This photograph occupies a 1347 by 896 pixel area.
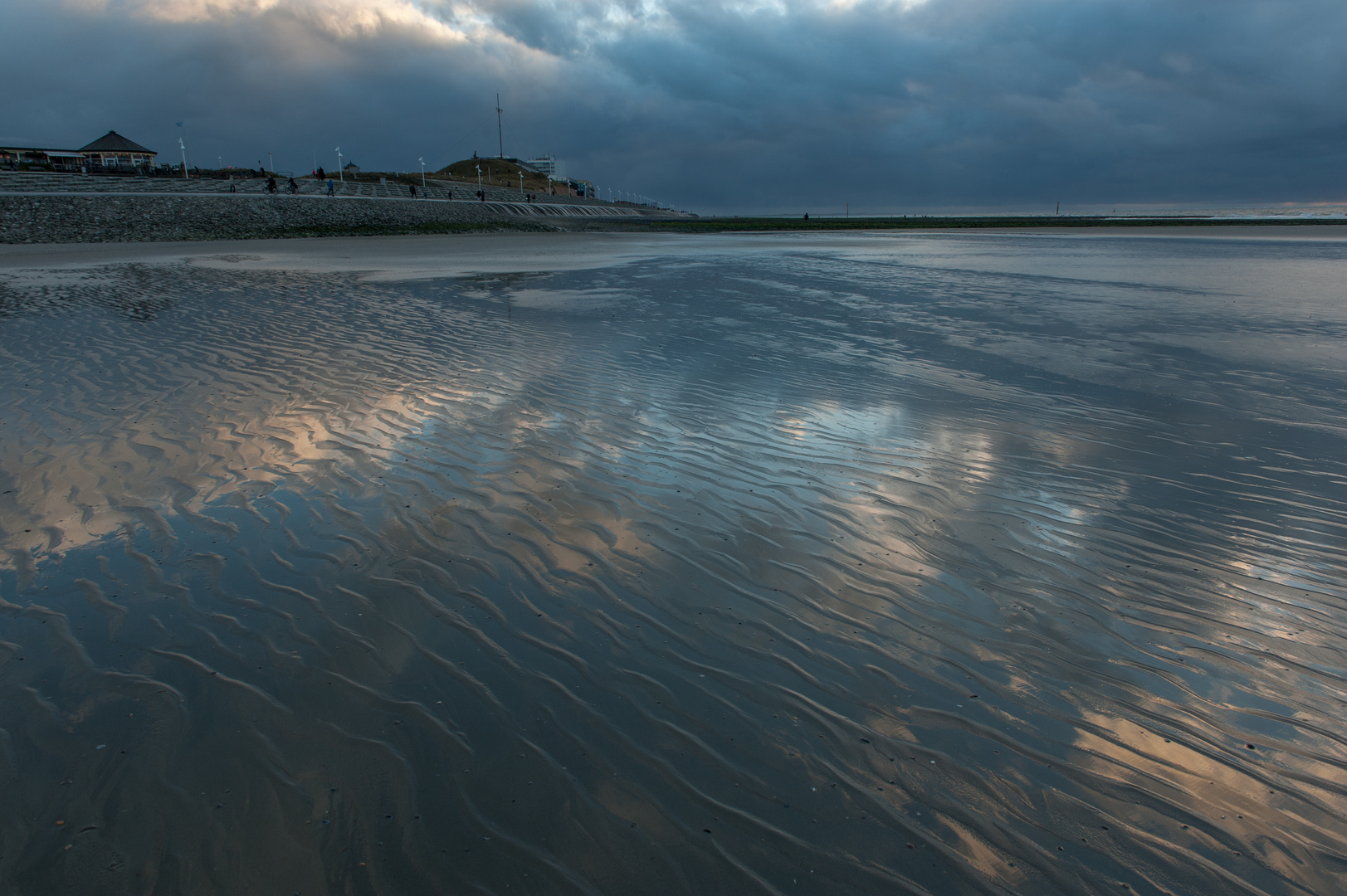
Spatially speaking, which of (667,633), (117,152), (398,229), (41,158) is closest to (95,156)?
(117,152)

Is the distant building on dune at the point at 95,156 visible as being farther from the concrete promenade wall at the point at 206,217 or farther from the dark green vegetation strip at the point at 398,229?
the dark green vegetation strip at the point at 398,229

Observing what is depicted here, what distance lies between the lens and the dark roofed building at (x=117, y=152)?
98419mm

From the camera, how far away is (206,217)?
44.8 meters

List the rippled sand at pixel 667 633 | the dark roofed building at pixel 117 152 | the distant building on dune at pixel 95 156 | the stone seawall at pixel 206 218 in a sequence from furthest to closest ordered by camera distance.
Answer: the dark roofed building at pixel 117 152 < the distant building on dune at pixel 95 156 < the stone seawall at pixel 206 218 < the rippled sand at pixel 667 633

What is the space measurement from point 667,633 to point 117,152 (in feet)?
443

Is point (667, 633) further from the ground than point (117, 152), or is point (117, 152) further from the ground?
point (117, 152)

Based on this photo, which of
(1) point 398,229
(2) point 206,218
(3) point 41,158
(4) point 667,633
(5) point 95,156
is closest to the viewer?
(4) point 667,633

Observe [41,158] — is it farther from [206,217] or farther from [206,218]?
[206,218]

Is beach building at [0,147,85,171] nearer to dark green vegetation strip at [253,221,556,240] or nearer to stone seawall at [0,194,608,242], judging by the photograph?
stone seawall at [0,194,608,242]

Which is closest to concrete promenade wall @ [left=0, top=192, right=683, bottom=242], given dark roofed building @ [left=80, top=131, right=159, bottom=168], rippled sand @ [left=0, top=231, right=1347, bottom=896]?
rippled sand @ [left=0, top=231, right=1347, bottom=896]

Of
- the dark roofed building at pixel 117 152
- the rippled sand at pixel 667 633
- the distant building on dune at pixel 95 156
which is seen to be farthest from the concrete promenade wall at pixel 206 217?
the dark roofed building at pixel 117 152

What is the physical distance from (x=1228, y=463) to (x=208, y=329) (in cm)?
1641

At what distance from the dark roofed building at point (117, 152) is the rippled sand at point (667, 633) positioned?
391ft

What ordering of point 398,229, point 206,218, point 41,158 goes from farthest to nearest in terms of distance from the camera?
point 41,158, point 398,229, point 206,218
